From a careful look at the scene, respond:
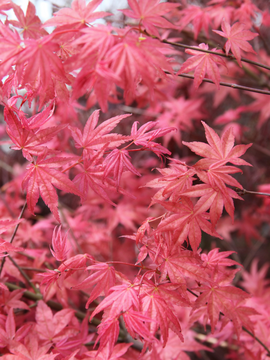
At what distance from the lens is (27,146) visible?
701mm

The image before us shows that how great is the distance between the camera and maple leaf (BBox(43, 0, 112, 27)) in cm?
63

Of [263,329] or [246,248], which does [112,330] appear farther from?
[246,248]

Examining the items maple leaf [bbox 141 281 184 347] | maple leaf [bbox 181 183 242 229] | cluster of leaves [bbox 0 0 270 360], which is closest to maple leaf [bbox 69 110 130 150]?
cluster of leaves [bbox 0 0 270 360]

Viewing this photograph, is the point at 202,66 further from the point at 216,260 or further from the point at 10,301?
the point at 10,301

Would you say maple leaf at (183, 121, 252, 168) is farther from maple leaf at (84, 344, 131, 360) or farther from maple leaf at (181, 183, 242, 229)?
maple leaf at (84, 344, 131, 360)

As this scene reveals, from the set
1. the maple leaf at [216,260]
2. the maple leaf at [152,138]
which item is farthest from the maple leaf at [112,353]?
the maple leaf at [152,138]

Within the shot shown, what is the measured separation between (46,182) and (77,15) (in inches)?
16.5

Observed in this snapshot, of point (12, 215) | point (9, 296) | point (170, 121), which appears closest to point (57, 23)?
point (9, 296)

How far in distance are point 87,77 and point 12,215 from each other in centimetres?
126

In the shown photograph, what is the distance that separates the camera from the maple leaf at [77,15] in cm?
63

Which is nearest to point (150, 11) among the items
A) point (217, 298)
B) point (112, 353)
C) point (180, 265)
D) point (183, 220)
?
point (183, 220)

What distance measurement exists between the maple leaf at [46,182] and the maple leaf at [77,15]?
1.04ft

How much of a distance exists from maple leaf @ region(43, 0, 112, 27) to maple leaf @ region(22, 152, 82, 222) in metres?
0.32

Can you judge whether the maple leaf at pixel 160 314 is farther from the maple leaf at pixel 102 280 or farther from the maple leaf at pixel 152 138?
the maple leaf at pixel 152 138
